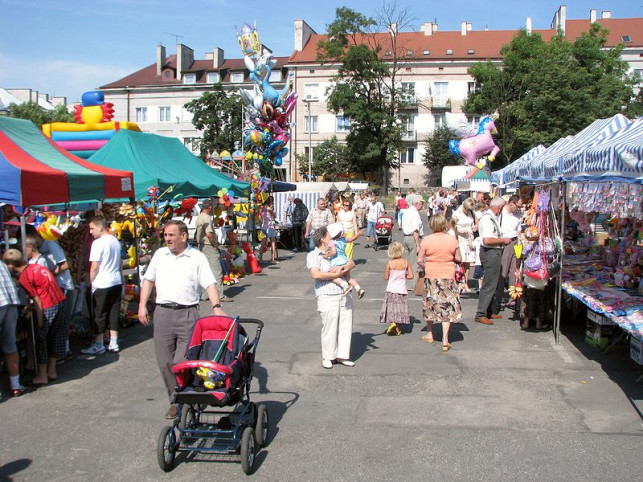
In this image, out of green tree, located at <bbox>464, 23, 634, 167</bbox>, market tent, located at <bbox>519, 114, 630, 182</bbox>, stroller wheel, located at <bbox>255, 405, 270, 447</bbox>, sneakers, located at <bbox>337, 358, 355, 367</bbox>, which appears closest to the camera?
stroller wheel, located at <bbox>255, 405, 270, 447</bbox>

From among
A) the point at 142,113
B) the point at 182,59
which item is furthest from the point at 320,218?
the point at 182,59

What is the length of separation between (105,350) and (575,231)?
31.3 ft

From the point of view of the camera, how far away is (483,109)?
53.1 meters

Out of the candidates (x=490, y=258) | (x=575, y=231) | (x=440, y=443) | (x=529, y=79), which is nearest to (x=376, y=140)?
(x=529, y=79)

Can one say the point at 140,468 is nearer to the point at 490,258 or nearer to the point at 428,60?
the point at 490,258

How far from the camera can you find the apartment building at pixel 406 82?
56.7 meters

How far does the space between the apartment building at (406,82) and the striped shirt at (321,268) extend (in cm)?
4820

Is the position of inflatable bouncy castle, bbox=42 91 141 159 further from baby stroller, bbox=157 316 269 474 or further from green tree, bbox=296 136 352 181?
green tree, bbox=296 136 352 181

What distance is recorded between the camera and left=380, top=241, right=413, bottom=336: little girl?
865 cm

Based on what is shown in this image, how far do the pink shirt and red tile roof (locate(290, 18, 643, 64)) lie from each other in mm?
51731

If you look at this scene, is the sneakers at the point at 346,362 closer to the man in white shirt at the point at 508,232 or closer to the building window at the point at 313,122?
the man in white shirt at the point at 508,232

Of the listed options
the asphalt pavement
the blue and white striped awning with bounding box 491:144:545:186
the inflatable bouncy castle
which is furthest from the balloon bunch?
the asphalt pavement

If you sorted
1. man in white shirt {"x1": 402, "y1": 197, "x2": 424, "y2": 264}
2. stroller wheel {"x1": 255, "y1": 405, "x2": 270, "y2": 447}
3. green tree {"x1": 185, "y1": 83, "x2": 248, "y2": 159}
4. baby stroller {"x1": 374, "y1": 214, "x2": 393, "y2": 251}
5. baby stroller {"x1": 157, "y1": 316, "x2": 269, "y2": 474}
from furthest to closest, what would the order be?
green tree {"x1": 185, "y1": 83, "x2": 248, "y2": 159}
baby stroller {"x1": 374, "y1": 214, "x2": 393, "y2": 251}
man in white shirt {"x1": 402, "y1": 197, "x2": 424, "y2": 264}
stroller wheel {"x1": 255, "y1": 405, "x2": 270, "y2": 447}
baby stroller {"x1": 157, "y1": 316, "x2": 269, "y2": 474}

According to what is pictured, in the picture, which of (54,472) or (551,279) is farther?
(551,279)
